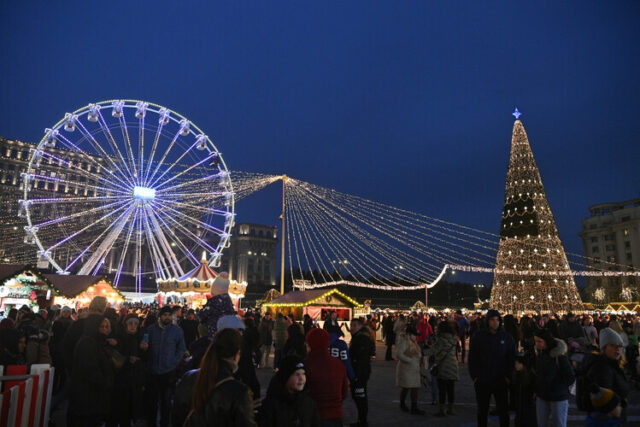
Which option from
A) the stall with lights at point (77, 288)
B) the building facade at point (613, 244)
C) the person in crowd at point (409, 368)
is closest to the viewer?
the person in crowd at point (409, 368)

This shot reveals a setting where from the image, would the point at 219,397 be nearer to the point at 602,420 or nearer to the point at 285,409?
the point at 285,409

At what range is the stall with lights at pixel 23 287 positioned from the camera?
2131 centimetres

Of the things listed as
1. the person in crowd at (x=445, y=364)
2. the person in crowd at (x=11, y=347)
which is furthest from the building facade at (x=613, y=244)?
the person in crowd at (x=11, y=347)

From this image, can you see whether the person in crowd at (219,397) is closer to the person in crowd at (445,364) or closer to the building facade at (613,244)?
the person in crowd at (445,364)

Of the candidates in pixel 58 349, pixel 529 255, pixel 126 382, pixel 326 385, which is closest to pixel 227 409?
pixel 326 385

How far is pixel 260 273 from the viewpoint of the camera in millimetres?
107375

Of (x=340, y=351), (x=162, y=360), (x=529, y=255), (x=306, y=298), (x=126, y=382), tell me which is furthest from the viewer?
(x=529, y=255)

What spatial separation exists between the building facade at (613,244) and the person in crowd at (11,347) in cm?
8094

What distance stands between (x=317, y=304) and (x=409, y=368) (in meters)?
14.8

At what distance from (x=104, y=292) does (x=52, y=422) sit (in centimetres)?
2150

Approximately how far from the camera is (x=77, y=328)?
650 cm

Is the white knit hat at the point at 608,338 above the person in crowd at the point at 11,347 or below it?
above

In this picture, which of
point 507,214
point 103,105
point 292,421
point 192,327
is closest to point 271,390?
point 292,421

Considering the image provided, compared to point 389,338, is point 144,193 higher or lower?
higher
